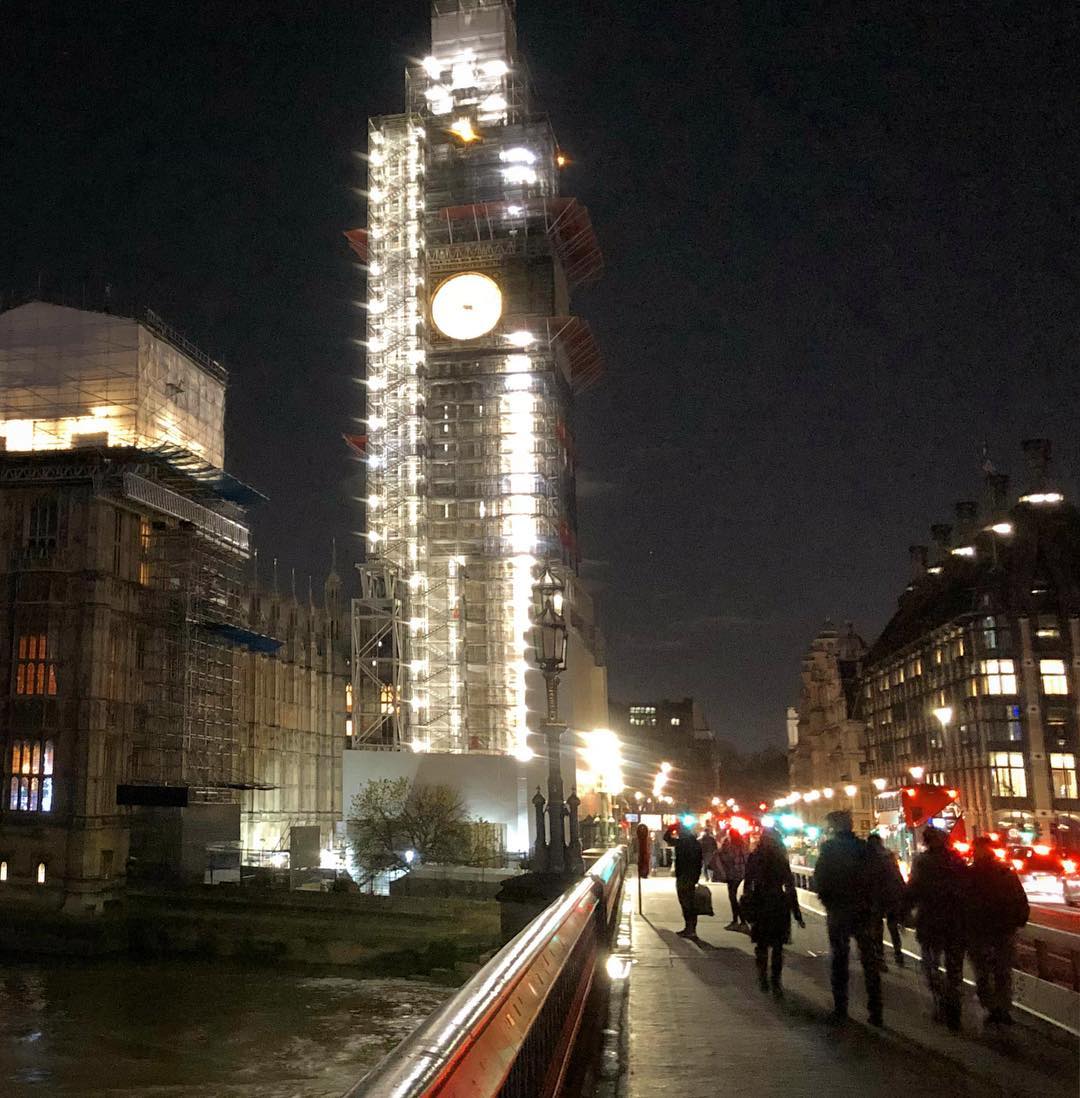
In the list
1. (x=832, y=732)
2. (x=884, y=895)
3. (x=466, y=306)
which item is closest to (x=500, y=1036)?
(x=884, y=895)

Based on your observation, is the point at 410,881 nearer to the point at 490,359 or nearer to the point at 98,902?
the point at 98,902

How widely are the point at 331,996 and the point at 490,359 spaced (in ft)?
143

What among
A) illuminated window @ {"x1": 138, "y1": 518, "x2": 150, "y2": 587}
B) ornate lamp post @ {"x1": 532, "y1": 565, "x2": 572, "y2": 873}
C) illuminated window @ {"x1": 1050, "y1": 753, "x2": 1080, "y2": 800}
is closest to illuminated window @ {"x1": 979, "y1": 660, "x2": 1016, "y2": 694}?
illuminated window @ {"x1": 1050, "y1": 753, "x2": 1080, "y2": 800}

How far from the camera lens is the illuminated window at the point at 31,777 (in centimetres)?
4894

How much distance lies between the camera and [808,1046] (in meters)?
9.41

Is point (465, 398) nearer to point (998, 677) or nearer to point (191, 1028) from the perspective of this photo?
point (998, 677)

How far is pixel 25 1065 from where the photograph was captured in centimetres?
2866

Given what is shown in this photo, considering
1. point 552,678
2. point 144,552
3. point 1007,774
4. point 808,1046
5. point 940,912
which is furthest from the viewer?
point 1007,774

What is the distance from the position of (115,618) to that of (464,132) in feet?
135

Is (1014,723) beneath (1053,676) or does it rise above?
beneath

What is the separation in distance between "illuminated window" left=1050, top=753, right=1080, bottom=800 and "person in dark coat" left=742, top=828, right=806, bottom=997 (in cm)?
6654

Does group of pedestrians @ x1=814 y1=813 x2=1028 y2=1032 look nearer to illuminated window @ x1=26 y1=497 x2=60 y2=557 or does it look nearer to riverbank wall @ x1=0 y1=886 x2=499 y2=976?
riverbank wall @ x1=0 y1=886 x2=499 y2=976

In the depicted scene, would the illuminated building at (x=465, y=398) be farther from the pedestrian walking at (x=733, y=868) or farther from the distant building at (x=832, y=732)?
the pedestrian walking at (x=733, y=868)

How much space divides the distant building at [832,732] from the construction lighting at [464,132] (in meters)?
58.0
